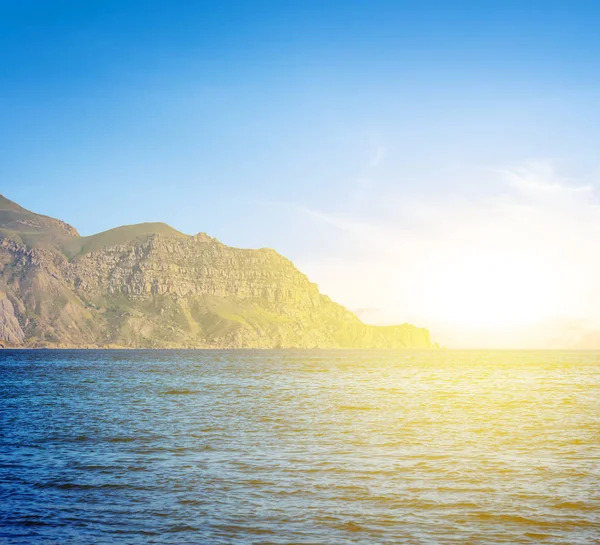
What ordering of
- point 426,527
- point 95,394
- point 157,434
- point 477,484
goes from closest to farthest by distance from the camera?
point 426,527 → point 477,484 → point 157,434 → point 95,394

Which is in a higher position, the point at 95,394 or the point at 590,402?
the point at 590,402

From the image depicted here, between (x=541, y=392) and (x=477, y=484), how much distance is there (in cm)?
5933

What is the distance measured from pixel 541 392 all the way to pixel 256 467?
60.9m

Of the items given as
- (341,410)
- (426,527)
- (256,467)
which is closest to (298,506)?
(426,527)

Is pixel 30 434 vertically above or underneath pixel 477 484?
underneath

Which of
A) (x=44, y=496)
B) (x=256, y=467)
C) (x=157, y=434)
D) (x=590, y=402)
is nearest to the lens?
(x=44, y=496)

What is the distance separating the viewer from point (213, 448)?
3256 cm

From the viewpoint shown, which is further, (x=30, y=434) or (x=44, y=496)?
(x=30, y=434)

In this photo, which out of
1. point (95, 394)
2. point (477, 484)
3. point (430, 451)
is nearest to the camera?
point (477, 484)

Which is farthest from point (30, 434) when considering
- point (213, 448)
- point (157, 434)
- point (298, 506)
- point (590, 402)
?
point (590, 402)

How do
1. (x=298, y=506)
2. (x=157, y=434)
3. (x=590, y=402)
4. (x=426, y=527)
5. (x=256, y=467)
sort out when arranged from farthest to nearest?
(x=590, y=402)
(x=157, y=434)
(x=256, y=467)
(x=298, y=506)
(x=426, y=527)

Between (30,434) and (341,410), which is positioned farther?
(341,410)

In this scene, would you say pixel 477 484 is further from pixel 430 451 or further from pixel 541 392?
pixel 541 392

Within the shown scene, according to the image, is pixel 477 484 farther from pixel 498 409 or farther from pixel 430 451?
pixel 498 409
